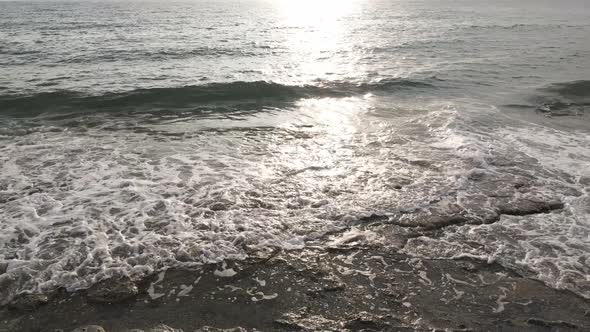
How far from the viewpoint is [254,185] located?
7.40m

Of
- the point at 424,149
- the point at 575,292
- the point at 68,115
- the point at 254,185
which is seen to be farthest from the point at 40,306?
the point at 68,115

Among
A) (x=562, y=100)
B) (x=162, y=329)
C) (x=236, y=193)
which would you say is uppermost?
(x=562, y=100)

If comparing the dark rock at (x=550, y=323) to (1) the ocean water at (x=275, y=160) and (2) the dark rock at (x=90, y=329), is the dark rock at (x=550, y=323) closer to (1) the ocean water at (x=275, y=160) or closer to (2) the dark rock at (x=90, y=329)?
(1) the ocean water at (x=275, y=160)

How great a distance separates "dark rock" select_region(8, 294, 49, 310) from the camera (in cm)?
447

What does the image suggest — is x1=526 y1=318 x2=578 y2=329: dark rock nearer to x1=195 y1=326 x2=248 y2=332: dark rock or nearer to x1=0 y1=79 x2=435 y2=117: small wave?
x1=195 y1=326 x2=248 y2=332: dark rock

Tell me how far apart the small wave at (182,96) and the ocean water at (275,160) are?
0.08 metres

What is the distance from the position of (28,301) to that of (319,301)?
320 centimetres

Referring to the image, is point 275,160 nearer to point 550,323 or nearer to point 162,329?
point 162,329

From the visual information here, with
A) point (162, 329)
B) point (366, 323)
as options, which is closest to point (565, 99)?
point (366, 323)

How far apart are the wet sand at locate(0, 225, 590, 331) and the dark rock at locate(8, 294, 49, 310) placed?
11 mm

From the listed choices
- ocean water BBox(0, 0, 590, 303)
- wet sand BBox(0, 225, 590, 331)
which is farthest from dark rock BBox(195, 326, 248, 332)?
ocean water BBox(0, 0, 590, 303)

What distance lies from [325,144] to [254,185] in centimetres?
275

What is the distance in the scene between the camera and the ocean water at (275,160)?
5574mm

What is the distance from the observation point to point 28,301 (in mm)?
4543
